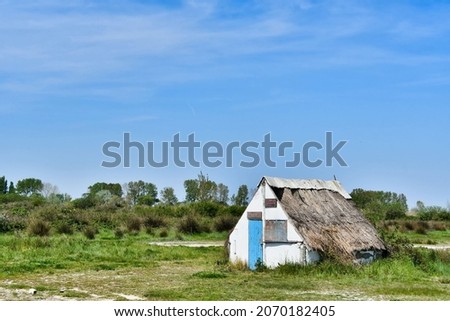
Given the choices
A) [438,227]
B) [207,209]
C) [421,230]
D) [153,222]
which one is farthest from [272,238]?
[207,209]

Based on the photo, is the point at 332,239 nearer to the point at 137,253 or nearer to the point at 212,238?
the point at 137,253

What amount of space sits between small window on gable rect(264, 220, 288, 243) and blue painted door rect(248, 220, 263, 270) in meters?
0.33

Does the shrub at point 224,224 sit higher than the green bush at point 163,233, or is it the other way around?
the shrub at point 224,224

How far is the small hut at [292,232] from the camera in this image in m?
24.6

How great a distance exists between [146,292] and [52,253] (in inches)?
481

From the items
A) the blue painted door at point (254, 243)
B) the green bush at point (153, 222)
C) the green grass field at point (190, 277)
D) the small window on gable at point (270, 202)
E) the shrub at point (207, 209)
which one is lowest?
the green grass field at point (190, 277)

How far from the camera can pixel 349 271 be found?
23.5 meters

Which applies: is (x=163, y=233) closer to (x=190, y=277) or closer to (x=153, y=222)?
(x=153, y=222)

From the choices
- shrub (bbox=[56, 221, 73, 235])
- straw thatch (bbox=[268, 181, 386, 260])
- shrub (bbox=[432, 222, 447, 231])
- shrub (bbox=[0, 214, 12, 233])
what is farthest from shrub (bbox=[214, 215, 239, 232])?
straw thatch (bbox=[268, 181, 386, 260])

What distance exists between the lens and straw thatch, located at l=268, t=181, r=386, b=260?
24.8 m

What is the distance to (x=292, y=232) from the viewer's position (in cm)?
2464

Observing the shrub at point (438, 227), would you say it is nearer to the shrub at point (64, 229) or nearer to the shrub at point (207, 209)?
the shrub at point (207, 209)

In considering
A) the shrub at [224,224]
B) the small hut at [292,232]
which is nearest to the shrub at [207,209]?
the shrub at [224,224]

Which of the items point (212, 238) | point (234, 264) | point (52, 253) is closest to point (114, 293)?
point (234, 264)
